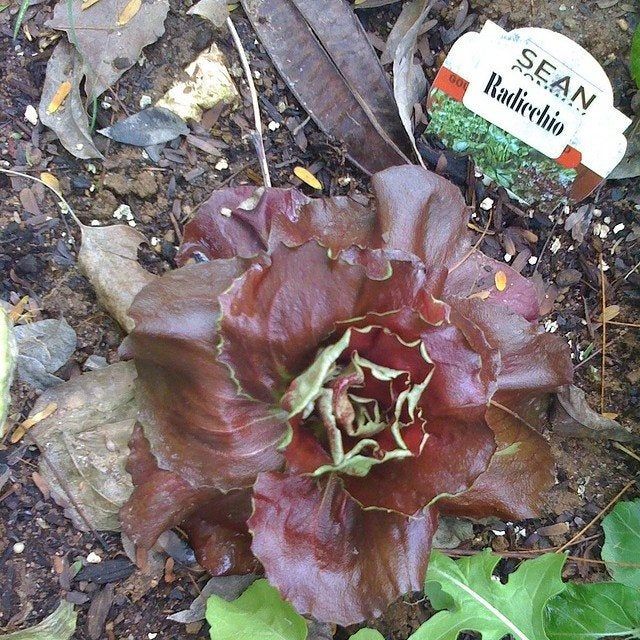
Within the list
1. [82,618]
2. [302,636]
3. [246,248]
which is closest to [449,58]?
[246,248]

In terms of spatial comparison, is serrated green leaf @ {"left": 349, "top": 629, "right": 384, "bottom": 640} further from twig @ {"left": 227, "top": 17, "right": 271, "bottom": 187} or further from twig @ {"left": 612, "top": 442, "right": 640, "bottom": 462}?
twig @ {"left": 227, "top": 17, "right": 271, "bottom": 187}

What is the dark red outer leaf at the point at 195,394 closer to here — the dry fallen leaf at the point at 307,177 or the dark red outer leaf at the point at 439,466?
the dark red outer leaf at the point at 439,466

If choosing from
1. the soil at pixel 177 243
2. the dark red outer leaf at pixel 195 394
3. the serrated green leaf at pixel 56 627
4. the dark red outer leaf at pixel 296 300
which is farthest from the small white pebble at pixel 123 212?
the serrated green leaf at pixel 56 627

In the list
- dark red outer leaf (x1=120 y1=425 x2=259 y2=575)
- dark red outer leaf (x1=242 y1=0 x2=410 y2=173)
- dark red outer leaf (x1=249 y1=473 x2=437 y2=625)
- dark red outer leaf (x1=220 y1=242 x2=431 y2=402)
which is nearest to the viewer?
dark red outer leaf (x1=220 y1=242 x2=431 y2=402)

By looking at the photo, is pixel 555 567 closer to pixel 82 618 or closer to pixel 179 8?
pixel 82 618

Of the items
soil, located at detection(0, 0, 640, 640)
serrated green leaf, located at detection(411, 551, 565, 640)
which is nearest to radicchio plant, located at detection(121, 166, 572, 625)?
serrated green leaf, located at detection(411, 551, 565, 640)

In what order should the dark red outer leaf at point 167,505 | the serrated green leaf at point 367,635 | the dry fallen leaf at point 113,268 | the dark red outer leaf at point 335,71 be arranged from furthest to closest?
the dark red outer leaf at point 335,71, the dry fallen leaf at point 113,268, the serrated green leaf at point 367,635, the dark red outer leaf at point 167,505
